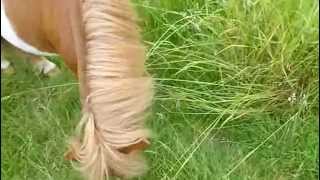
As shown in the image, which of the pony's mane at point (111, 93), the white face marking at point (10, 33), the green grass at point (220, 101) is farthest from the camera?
the green grass at point (220, 101)

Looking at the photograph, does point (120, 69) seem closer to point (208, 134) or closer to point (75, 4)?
point (75, 4)

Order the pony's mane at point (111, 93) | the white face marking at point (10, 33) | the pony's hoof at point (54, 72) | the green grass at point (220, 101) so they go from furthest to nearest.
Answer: the pony's hoof at point (54, 72), the green grass at point (220, 101), the white face marking at point (10, 33), the pony's mane at point (111, 93)

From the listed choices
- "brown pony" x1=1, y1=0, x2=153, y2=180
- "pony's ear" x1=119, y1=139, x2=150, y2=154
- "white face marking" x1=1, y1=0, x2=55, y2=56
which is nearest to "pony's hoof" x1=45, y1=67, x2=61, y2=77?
"white face marking" x1=1, y1=0, x2=55, y2=56

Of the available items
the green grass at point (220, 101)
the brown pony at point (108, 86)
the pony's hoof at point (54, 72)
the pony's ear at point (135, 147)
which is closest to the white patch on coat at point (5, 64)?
the pony's hoof at point (54, 72)

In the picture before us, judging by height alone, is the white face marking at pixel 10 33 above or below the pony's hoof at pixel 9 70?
above

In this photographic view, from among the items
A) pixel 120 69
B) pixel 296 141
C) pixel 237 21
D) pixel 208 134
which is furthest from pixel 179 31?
pixel 120 69

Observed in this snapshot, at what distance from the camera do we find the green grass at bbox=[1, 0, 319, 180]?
200cm

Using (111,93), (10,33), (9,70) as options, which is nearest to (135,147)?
(111,93)

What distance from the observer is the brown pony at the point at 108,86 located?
5.04 ft

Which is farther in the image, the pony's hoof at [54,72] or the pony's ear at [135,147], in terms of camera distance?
the pony's hoof at [54,72]

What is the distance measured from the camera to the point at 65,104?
7.31 feet

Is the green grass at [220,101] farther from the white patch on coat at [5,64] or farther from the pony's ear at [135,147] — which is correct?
the pony's ear at [135,147]

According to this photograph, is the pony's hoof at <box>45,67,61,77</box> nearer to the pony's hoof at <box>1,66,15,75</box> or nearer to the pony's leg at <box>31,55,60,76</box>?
the pony's leg at <box>31,55,60,76</box>

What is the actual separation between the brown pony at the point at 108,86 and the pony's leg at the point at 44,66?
2.31 ft
